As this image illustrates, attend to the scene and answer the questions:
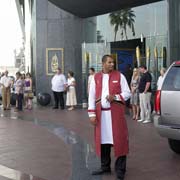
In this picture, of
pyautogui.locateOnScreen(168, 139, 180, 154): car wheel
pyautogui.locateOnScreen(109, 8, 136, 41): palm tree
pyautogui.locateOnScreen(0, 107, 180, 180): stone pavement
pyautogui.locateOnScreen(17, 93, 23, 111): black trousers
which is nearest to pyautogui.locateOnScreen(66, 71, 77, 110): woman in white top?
pyautogui.locateOnScreen(17, 93, 23, 111): black trousers

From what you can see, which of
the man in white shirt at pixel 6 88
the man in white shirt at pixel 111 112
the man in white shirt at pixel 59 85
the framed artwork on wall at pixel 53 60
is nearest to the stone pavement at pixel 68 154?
the man in white shirt at pixel 111 112

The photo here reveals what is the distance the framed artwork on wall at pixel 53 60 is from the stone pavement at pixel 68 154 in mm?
8197

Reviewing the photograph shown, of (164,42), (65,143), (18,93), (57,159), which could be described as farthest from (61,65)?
(57,159)

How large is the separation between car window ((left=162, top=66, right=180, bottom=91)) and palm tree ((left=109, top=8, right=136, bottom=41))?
13.5 meters

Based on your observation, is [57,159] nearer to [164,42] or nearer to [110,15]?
[164,42]

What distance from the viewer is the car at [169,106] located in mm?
7328

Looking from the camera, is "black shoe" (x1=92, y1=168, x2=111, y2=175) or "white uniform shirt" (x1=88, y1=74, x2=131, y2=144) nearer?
"white uniform shirt" (x1=88, y1=74, x2=131, y2=144)

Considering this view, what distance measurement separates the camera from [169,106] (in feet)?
24.3

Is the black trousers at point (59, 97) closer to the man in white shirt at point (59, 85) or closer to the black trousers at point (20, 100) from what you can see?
the man in white shirt at point (59, 85)

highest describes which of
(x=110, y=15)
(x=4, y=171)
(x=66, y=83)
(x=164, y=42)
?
(x=110, y=15)

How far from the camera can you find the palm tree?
21094 mm

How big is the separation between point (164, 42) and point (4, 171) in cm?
1301

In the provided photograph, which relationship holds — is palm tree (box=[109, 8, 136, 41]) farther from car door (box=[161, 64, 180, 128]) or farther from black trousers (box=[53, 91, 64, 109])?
car door (box=[161, 64, 180, 128])

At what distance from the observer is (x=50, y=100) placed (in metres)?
20.9
